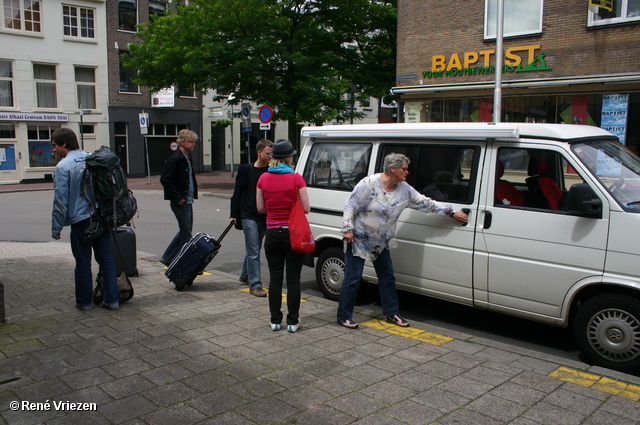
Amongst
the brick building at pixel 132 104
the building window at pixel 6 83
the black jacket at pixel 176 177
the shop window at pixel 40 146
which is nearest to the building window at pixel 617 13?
the black jacket at pixel 176 177

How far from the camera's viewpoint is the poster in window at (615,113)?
15.0 meters

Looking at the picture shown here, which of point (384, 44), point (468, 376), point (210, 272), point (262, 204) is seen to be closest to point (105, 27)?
point (384, 44)

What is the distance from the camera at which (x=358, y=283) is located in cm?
533

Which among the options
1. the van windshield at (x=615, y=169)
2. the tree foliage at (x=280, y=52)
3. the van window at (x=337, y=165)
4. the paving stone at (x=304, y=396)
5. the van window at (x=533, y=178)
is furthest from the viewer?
the tree foliage at (x=280, y=52)

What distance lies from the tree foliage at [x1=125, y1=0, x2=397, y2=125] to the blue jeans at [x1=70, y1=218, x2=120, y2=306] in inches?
631

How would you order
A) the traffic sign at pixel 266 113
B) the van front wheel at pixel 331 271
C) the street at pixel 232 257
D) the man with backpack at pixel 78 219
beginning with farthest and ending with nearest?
the traffic sign at pixel 266 113, the van front wheel at pixel 331 271, the street at pixel 232 257, the man with backpack at pixel 78 219

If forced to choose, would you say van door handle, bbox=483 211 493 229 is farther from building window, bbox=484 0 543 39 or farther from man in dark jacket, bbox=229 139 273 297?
building window, bbox=484 0 543 39

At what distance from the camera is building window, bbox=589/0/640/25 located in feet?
47.8

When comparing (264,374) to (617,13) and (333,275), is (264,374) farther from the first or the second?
(617,13)

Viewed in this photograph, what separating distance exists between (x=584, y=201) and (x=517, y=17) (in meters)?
13.8

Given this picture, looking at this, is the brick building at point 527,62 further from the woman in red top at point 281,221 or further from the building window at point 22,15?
the building window at point 22,15

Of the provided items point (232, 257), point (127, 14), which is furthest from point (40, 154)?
point (232, 257)

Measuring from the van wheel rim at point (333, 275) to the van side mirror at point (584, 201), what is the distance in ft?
8.60

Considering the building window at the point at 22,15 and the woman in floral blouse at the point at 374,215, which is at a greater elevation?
the building window at the point at 22,15
